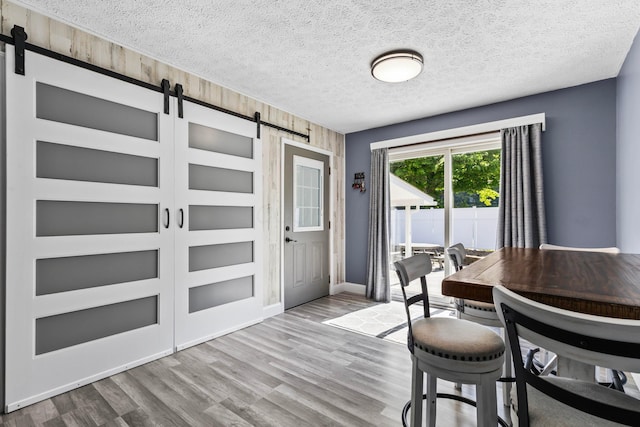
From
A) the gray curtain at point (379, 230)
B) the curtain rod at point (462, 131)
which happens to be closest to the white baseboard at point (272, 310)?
the gray curtain at point (379, 230)

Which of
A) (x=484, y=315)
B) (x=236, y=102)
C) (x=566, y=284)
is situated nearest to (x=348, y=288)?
(x=484, y=315)

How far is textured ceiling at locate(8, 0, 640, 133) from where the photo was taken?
2076 millimetres

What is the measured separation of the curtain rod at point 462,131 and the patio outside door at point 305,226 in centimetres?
103

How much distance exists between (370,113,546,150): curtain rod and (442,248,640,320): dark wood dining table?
242cm

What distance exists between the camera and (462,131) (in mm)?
3955

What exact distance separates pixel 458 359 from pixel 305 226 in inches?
131

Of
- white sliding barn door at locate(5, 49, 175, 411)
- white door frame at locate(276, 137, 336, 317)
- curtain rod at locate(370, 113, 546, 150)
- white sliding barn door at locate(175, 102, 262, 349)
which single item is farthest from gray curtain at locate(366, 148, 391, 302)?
white sliding barn door at locate(5, 49, 175, 411)

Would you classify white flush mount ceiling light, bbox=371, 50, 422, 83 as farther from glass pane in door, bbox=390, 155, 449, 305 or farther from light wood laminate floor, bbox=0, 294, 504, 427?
light wood laminate floor, bbox=0, 294, 504, 427

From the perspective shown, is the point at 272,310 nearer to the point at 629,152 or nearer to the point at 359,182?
the point at 359,182

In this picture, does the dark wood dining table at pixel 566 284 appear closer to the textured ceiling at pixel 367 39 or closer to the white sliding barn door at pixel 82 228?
the textured ceiling at pixel 367 39

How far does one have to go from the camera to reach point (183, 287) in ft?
9.32

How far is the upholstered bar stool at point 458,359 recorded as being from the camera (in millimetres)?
1165

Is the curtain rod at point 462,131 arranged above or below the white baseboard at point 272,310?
above

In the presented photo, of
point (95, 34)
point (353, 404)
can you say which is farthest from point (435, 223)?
point (95, 34)
